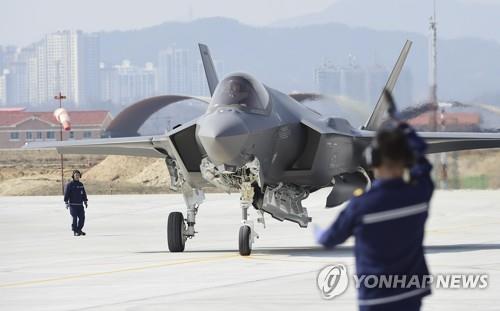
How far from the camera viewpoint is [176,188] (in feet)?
70.5

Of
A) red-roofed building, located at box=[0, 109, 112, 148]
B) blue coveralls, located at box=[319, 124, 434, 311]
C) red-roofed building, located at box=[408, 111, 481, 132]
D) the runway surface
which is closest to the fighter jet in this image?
the runway surface

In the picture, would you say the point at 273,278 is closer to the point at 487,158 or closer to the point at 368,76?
the point at 487,158

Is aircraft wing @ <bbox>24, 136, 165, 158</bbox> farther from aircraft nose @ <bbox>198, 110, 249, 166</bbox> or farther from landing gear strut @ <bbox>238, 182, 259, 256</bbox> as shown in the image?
aircraft nose @ <bbox>198, 110, 249, 166</bbox>

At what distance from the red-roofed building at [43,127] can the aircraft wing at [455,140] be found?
135m

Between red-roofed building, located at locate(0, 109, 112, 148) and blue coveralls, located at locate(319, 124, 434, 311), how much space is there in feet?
490

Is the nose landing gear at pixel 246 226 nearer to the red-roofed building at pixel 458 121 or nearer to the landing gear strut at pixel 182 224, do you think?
the landing gear strut at pixel 182 224

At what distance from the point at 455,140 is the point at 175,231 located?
5.16 meters

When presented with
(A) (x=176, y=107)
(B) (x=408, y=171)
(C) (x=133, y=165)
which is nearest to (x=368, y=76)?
(C) (x=133, y=165)

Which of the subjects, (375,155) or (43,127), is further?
(43,127)

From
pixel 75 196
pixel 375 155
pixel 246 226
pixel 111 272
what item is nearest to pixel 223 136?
pixel 246 226

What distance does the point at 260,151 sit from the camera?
19.4 metres

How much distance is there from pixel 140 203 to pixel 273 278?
93.3 feet

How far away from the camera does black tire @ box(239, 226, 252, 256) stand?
755 inches

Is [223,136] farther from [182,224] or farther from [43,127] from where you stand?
[43,127]
